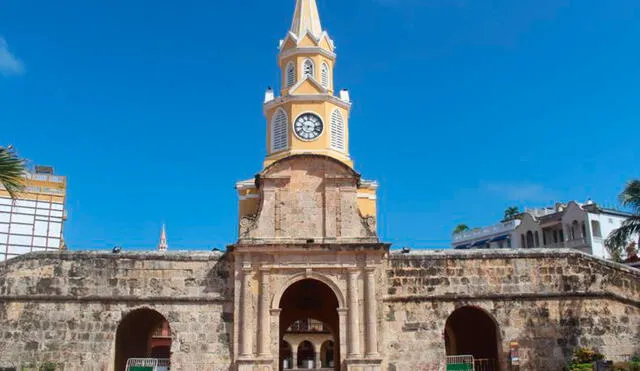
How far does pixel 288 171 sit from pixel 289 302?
6.82 m

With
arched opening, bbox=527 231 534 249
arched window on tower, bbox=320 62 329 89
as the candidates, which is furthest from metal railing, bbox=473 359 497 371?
arched opening, bbox=527 231 534 249

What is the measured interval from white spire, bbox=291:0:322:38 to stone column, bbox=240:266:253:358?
49.7 feet

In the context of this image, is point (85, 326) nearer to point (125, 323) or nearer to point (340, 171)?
point (125, 323)

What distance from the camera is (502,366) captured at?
23.2 m

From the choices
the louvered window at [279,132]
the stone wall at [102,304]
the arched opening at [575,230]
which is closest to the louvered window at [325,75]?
the louvered window at [279,132]

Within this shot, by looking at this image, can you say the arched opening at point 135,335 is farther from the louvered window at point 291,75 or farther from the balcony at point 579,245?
the balcony at point 579,245

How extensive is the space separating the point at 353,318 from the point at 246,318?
3.84 meters

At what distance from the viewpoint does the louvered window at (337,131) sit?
31.2m

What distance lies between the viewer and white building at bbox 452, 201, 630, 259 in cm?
4562

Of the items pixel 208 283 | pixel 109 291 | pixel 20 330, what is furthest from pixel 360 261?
pixel 20 330

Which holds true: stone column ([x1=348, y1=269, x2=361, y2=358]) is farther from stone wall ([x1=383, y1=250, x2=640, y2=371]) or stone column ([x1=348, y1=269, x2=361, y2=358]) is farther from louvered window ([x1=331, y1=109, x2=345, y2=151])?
louvered window ([x1=331, y1=109, x2=345, y2=151])

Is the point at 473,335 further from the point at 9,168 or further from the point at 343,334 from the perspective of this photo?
the point at 9,168

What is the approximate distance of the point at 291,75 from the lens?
32.8 m

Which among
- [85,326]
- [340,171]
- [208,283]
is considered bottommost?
[85,326]
